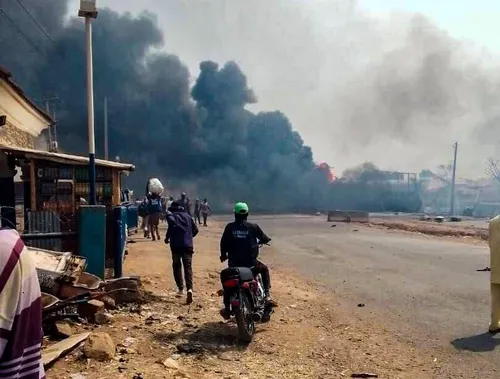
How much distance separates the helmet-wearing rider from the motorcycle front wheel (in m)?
0.70

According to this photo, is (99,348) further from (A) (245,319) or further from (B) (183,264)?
(B) (183,264)

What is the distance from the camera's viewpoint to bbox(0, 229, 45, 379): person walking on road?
5.74 feet

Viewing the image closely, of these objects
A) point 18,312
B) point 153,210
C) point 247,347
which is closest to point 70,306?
point 247,347

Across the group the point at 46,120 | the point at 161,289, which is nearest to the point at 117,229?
the point at 161,289

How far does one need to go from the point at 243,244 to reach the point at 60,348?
2699 mm

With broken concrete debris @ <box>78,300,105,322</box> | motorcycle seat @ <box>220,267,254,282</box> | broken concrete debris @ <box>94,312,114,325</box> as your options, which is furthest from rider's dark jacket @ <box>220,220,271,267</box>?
broken concrete debris @ <box>78,300,105,322</box>

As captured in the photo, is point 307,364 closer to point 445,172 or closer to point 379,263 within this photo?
point 379,263

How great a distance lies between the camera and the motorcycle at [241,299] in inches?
236

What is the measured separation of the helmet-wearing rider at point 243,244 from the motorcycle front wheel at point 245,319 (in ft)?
2.30

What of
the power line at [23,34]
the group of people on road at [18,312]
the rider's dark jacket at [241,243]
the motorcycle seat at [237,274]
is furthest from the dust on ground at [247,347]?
the power line at [23,34]

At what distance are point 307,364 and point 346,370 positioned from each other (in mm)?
394

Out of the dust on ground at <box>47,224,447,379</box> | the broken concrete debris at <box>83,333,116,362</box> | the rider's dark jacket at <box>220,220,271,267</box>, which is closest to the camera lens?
the broken concrete debris at <box>83,333,116,362</box>

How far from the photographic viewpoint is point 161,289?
9.02m

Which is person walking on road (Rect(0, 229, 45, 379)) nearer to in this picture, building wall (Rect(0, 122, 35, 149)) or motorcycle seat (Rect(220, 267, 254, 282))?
motorcycle seat (Rect(220, 267, 254, 282))
